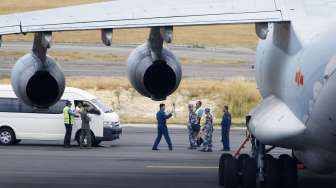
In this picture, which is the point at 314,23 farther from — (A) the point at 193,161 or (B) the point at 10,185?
(A) the point at 193,161

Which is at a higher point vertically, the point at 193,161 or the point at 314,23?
the point at 314,23

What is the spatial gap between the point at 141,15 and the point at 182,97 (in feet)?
95.4

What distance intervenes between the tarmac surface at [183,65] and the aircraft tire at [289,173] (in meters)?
30.5

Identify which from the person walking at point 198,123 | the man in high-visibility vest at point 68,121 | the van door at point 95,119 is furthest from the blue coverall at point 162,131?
the man in high-visibility vest at point 68,121

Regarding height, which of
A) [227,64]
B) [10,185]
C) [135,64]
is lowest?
[10,185]

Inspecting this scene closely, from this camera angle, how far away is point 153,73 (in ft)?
60.0

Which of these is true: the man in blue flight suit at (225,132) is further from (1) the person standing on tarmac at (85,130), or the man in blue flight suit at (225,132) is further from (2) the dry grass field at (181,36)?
(2) the dry grass field at (181,36)

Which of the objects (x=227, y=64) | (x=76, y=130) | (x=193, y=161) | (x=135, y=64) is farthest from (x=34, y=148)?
(x=227, y=64)

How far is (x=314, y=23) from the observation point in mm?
16984

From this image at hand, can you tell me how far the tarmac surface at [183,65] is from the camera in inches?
2045

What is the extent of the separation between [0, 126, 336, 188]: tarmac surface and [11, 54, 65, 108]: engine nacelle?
316 cm

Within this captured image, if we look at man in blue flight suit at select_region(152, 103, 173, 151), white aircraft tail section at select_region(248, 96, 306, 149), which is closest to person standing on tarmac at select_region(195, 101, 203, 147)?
man in blue flight suit at select_region(152, 103, 173, 151)

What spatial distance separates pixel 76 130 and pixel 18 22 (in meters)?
16.9

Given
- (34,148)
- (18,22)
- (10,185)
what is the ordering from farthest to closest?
1. (34,148)
2. (10,185)
3. (18,22)
